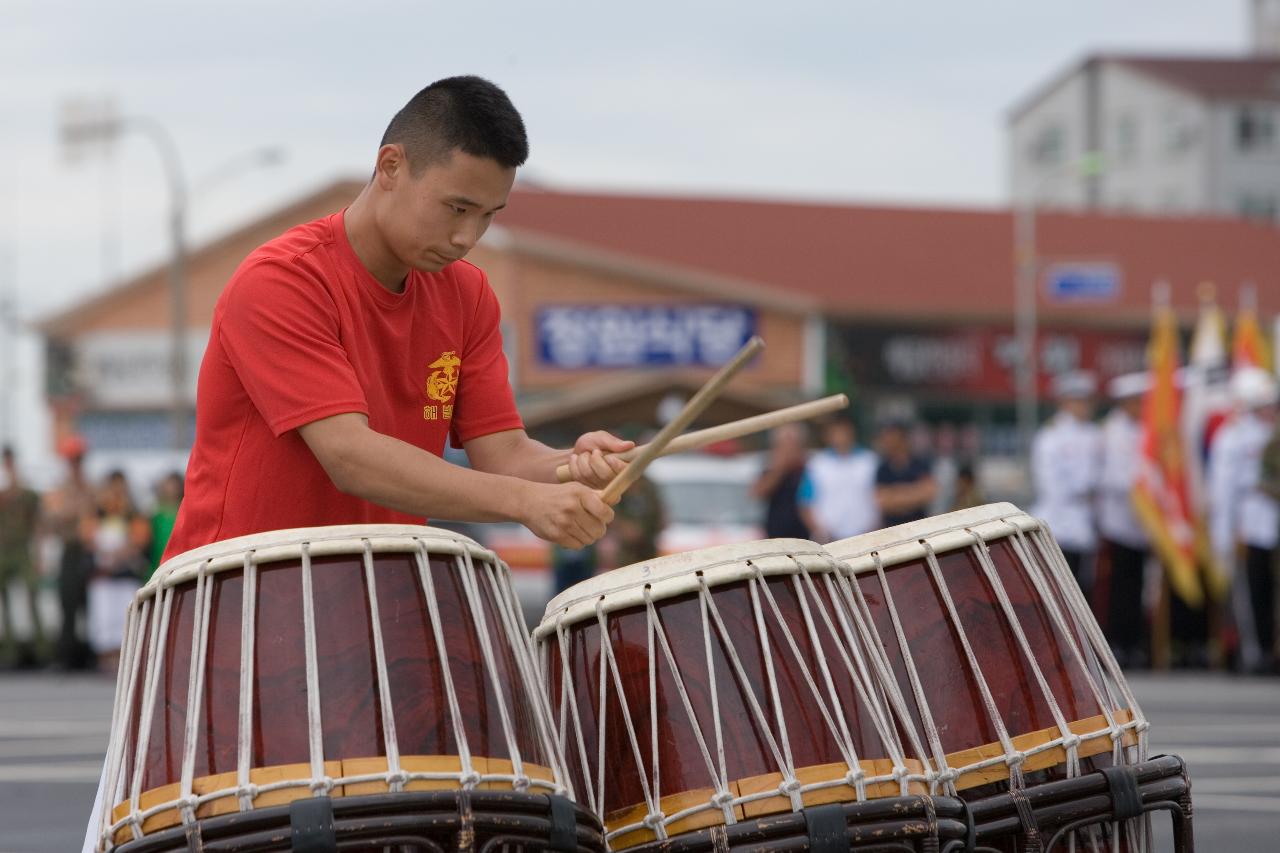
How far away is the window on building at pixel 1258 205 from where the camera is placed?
63750 millimetres

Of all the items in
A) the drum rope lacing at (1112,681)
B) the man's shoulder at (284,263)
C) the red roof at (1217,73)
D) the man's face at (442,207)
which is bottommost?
the drum rope lacing at (1112,681)

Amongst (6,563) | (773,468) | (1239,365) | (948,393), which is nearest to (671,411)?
(773,468)

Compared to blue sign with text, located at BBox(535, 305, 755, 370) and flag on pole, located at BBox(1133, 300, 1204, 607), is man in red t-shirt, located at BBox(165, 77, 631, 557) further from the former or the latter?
blue sign with text, located at BBox(535, 305, 755, 370)

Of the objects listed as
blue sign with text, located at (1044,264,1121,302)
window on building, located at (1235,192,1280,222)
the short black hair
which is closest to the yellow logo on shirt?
the short black hair

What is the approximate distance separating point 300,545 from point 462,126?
2.77 ft

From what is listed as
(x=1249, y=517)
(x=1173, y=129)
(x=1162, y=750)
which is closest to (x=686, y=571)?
(x=1162, y=750)

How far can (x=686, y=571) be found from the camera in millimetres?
3539

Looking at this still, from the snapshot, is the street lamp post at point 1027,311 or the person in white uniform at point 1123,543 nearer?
the person in white uniform at point 1123,543

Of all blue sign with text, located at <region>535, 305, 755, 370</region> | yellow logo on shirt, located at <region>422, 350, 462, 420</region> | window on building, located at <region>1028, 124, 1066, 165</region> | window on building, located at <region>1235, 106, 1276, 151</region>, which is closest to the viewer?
yellow logo on shirt, located at <region>422, 350, 462, 420</region>

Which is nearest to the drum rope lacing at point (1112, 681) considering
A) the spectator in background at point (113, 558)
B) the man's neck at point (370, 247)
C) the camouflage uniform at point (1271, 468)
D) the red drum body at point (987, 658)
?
the red drum body at point (987, 658)

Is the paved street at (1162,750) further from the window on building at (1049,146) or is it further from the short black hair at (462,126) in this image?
the window on building at (1049,146)

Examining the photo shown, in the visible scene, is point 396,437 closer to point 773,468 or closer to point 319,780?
point 319,780

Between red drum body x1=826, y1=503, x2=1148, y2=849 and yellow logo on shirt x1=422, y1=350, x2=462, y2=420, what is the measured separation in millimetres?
848

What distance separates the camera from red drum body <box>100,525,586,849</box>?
313cm
